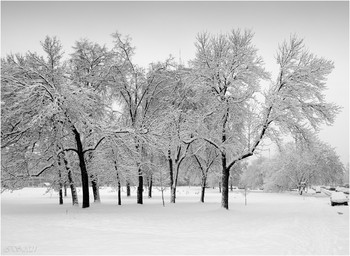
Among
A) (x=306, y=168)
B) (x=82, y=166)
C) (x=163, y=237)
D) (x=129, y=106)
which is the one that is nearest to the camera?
(x=163, y=237)

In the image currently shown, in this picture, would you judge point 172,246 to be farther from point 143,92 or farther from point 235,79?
point 143,92

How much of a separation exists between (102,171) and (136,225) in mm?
10092

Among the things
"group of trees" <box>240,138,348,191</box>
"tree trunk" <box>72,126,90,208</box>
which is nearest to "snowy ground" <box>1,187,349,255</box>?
"tree trunk" <box>72,126,90,208</box>

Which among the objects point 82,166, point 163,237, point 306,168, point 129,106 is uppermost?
point 129,106

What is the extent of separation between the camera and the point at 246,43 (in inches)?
771

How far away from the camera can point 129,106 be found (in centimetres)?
2333

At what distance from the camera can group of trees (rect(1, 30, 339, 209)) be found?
51.0 ft

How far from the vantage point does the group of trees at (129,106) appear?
51.0 ft

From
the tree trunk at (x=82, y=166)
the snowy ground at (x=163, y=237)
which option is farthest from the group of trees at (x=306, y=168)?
the snowy ground at (x=163, y=237)

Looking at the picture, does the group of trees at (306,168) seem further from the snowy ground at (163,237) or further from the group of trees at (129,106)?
the snowy ground at (163,237)

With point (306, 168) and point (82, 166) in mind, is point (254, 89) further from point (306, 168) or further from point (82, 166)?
point (306, 168)

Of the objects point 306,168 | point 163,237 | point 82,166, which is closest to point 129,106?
point 82,166

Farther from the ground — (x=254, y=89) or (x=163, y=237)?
(x=254, y=89)

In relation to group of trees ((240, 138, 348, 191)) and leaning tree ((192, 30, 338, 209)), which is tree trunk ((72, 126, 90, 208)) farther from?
group of trees ((240, 138, 348, 191))
